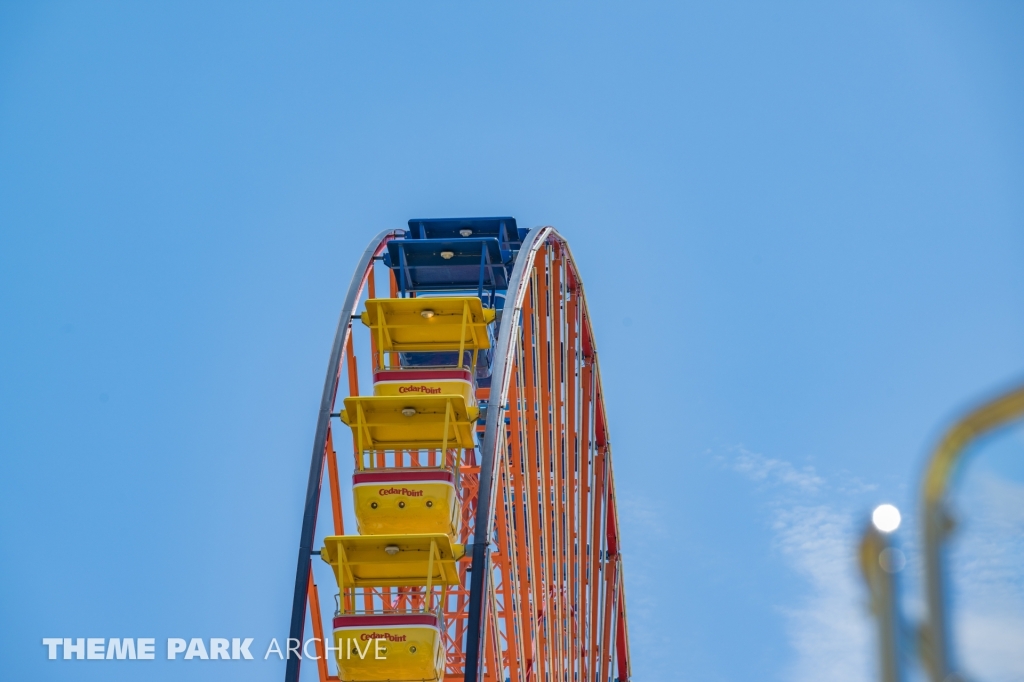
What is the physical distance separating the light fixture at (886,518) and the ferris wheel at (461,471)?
14262 mm

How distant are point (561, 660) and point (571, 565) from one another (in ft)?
6.26

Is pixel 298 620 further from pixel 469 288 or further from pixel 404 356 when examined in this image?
pixel 469 288

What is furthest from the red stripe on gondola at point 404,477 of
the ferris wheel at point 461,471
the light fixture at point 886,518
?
the light fixture at point 886,518

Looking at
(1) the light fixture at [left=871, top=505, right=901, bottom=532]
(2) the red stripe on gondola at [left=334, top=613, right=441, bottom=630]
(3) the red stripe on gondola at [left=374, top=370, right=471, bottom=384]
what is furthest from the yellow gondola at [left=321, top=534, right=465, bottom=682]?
(1) the light fixture at [left=871, top=505, right=901, bottom=532]

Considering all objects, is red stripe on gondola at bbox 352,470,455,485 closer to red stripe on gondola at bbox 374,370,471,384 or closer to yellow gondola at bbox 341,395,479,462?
yellow gondola at bbox 341,395,479,462

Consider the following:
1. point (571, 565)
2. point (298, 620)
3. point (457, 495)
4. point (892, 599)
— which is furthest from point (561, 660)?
point (892, 599)

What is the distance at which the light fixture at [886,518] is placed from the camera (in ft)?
9.31

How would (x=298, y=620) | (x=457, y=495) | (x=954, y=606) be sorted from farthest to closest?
(x=457, y=495)
(x=298, y=620)
(x=954, y=606)

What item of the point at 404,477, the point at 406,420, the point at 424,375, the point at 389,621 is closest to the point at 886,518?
the point at 389,621

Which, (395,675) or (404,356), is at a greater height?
(404,356)

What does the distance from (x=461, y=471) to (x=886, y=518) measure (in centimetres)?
1910

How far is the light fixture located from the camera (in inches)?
112

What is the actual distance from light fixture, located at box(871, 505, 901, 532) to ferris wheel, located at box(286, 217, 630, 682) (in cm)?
1426

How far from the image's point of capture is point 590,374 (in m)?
27.3
